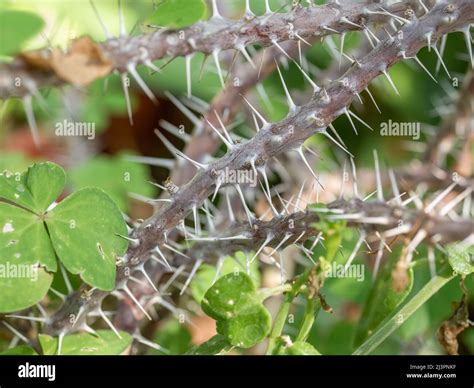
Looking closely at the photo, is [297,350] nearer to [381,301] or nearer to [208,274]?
[381,301]

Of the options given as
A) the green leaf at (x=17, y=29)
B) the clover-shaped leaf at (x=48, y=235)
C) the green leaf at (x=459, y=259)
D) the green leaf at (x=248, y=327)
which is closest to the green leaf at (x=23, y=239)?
the clover-shaped leaf at (x=48, y=235)

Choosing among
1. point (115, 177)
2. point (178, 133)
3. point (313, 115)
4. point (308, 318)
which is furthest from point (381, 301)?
point (115, 177)

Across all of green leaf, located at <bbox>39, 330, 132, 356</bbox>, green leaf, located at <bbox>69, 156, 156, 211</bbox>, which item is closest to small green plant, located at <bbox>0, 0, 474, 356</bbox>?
green leaf, located at <bbox>39, 330, 132, 356</bbox>

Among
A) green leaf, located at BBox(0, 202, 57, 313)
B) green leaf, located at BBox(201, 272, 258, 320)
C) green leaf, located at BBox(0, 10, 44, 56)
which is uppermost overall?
green leaf, located at BBox(0, 10, 44, 56)

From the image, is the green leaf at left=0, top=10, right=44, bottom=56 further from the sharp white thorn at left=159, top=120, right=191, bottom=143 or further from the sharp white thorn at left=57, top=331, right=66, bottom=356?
the sharp white thorn at left=57, top=331, right=66, bottom=356

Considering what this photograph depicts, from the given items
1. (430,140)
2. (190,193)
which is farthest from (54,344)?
(430,140)

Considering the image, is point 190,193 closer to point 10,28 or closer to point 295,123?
point 295,123
